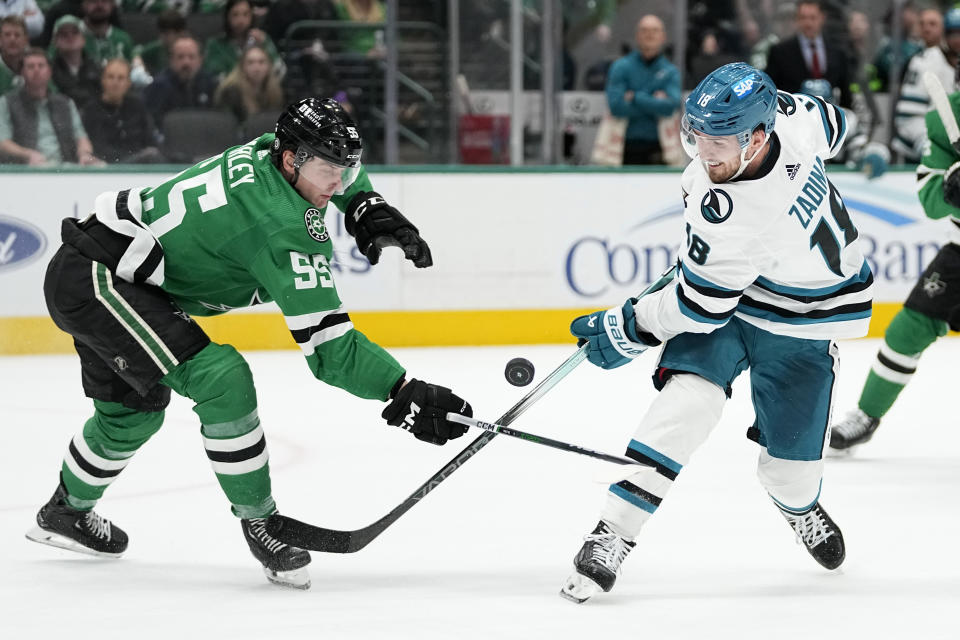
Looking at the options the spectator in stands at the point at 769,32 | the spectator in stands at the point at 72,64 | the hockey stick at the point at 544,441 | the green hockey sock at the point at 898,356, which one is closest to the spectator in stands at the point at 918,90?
the spectator in stands at the point at 769,32

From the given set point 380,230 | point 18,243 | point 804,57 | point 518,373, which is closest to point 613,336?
point 518,373

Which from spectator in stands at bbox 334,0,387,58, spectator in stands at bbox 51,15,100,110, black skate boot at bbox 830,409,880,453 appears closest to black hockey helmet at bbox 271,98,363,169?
black skate boot at bbox 830,409,880,453

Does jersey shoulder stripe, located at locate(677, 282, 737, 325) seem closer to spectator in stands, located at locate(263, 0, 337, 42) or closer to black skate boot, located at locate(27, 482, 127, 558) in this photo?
black skate boot, located at locate(27, 482, 127, 558)

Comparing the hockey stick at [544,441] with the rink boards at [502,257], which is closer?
the hockey stick at [544,441]

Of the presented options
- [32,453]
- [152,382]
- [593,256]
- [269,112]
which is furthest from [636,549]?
[269,112]

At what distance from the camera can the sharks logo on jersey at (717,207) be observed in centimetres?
261

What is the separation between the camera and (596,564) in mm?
2713

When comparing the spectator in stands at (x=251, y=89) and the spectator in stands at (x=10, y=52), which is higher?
Result: the spectator in stands at (x=10, y=52)

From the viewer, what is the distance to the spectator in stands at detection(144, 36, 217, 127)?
20.8 feet

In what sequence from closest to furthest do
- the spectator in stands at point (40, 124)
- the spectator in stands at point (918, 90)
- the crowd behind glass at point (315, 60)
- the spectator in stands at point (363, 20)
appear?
the spectator in stands at point (40, 124), the crowd behind glass at point (315, 60), the spectator in stands at point (363, 20), the spectator in stands at point (918, 90)

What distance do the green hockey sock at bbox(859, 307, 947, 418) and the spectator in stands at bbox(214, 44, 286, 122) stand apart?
3.32 metres

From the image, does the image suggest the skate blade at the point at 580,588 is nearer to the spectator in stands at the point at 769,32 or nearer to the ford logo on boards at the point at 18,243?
the ford logo on boards at the point at 18,243

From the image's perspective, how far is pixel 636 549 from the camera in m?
3.19

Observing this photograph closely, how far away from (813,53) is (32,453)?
175 inches
